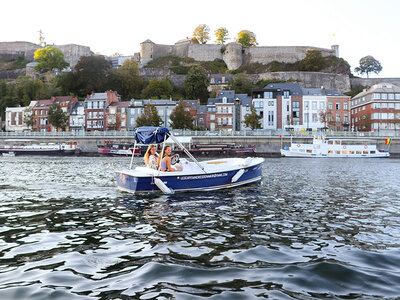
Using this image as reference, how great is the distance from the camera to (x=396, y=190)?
58.3ft

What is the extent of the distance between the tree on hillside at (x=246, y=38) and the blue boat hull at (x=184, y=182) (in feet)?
385

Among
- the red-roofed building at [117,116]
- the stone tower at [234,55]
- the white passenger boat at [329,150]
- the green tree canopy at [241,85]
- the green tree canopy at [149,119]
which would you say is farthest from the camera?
the stone tower at [234,55]

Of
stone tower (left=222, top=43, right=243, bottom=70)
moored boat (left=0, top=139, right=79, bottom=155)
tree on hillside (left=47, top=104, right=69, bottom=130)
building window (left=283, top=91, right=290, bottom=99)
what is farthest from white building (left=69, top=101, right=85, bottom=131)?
stone tower (left=222, top=43, right=243, bottom=70)

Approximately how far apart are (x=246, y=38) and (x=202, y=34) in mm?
15864

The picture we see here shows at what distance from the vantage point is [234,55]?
11656 centimetres

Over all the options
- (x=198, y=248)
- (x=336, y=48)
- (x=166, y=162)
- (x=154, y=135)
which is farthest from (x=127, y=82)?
(x=198, y=248)

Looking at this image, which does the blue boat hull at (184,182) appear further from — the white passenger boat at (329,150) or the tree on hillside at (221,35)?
the tree on hillside at (221,35)

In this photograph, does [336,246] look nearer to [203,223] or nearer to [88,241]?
[203,223]

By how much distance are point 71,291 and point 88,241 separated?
2860 mm

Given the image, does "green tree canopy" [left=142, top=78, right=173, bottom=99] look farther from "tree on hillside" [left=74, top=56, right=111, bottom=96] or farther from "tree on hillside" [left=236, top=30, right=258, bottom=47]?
"tree on hillside" [left=236, top=30, right=258, bottom=47]

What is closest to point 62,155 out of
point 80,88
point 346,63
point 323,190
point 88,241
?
point 80,88

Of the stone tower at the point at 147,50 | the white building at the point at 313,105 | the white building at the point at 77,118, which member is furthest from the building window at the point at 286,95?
the stone tower at the point at 147,50

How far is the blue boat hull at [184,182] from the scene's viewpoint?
Result: 50.3 feet

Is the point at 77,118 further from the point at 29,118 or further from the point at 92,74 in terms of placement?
the point at 92,74
